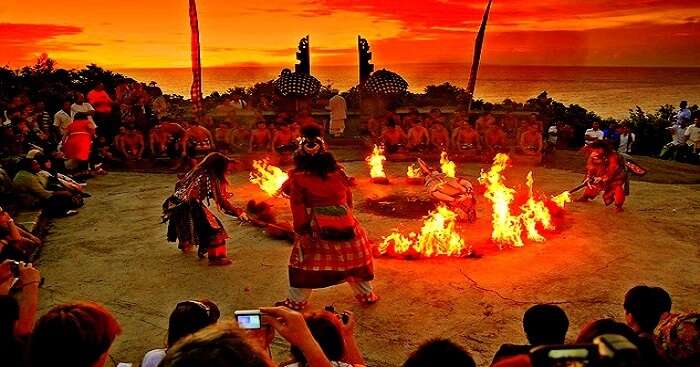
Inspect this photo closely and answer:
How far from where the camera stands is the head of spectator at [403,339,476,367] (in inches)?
95.4

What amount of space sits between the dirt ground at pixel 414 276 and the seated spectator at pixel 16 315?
169 cm

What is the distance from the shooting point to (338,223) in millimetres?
6176

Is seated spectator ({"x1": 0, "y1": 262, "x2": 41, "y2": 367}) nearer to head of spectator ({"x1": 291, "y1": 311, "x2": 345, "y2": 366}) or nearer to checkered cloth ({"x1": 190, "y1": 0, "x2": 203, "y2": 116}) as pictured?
head of spectator ({"x1": 291, "y1": 311, "x2": 345, "y2": 366})

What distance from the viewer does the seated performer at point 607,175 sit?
1031cm

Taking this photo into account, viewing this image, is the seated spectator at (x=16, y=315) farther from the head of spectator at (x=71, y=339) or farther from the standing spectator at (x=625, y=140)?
the standing spectator at (x=625, y=140)

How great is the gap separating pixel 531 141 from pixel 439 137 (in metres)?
2.15

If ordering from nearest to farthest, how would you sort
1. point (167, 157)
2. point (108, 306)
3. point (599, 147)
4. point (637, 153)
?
point (108, 306)
point (599, 147)
point (167, 157)
point (637, 153)

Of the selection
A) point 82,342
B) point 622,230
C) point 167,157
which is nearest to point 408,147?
point 167,157

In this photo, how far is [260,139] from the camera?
52.4 feet

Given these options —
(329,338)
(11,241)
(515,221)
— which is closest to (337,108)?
(515,221)

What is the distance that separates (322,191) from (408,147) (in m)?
9.64

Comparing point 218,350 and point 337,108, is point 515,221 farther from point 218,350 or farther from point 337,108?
point 337,108

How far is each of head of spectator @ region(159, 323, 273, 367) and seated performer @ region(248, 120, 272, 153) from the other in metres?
14.4

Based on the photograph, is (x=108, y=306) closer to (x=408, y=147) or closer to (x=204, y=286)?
(x=204, y=286)
